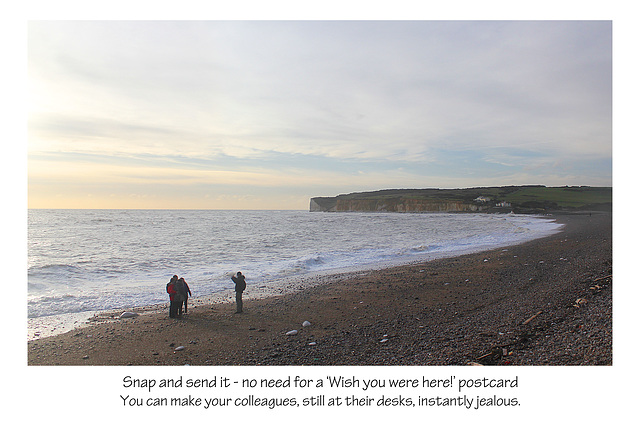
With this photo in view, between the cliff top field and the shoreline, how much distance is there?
46.2 meters

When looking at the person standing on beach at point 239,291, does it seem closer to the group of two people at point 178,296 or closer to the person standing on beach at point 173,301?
the group of two people at point 178,296

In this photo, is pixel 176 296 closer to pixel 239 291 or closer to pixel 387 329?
pixel 239 291

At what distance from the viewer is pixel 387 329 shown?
24.5 feet

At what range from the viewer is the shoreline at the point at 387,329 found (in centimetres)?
566

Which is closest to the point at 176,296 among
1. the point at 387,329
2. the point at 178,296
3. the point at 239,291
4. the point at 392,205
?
the point at 178,296

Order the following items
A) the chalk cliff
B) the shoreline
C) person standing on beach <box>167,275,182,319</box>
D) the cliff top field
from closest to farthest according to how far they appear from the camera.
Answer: the shoreline
person standing on beach <box>167,275,182,319</box>
the cliff top field
the chalk cliff

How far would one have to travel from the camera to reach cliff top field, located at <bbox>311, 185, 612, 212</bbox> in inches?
2675

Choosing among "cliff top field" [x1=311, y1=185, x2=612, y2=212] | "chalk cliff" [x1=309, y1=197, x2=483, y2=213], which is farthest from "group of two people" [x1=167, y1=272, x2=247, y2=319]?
"chalk cliff" [x1=309, y1=197, x2=483, y2=213]

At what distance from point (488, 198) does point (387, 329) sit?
121m

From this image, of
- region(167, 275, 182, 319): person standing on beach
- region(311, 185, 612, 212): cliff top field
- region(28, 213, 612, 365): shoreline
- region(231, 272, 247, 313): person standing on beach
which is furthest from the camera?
region(311, 185, 612, 212): cliff top field

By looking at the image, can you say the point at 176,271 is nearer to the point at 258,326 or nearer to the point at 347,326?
the point at 258,326

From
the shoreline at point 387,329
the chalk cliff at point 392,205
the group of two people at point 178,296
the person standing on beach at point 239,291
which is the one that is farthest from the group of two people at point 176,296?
the chalk cliff at point 392,205

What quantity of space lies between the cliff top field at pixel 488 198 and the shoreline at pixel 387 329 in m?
46.2

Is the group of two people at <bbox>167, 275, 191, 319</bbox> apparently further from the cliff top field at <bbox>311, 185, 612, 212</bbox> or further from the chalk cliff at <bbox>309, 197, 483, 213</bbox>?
the chalk cliff at <bbox>309, 197, 483, 213</bbox>
